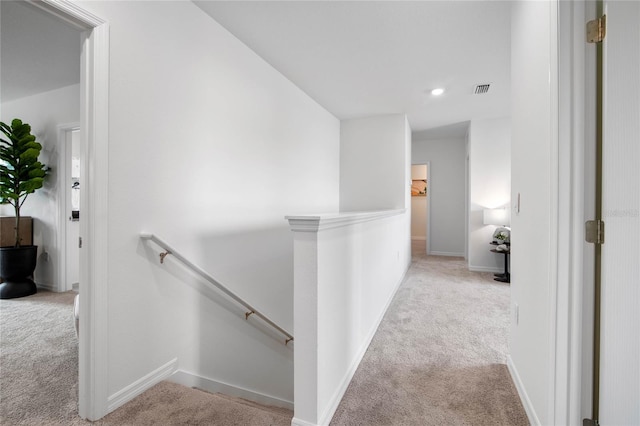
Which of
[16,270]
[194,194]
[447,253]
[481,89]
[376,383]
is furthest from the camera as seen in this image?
[447,253]

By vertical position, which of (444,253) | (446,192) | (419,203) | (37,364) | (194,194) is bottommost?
(37,364)

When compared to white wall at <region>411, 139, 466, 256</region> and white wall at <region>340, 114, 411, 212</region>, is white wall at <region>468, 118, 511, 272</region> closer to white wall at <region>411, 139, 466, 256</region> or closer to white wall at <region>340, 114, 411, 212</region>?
white wall at <region>340, 114, 411, 212</region>

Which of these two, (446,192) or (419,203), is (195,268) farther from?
(419,203)

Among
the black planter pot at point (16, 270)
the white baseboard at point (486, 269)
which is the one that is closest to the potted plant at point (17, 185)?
the black planter pot at point (16, 270)

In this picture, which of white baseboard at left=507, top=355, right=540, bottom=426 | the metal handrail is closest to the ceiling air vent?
white baseboard at left=507, top=355, right=540, bottom=426

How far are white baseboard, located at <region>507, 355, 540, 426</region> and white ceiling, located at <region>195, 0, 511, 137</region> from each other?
8.06ft

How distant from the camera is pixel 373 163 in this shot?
4848 millimetres

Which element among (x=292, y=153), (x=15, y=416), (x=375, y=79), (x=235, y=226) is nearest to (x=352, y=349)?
(x=235, y=226)

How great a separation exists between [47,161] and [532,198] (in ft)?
16.5

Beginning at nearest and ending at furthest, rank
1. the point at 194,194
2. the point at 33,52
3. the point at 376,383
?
1. the point at 376,383
2. the point at 194,194
3. the point at 33,52

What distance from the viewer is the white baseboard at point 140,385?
4.99ft

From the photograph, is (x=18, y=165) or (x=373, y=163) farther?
(x=373, y=163)

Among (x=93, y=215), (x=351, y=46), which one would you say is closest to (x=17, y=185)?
(x=93, y=215)

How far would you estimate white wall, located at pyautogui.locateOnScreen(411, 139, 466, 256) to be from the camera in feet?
20.7
